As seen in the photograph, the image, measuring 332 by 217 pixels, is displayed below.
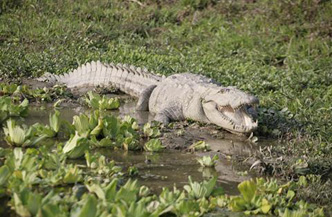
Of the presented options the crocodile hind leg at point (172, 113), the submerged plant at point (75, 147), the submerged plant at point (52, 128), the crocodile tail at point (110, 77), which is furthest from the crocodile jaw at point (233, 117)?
the submerged plant at point (75, 147)

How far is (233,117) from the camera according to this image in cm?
677

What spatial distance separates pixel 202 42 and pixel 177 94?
12.6 ft

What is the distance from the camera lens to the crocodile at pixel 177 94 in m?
6.74

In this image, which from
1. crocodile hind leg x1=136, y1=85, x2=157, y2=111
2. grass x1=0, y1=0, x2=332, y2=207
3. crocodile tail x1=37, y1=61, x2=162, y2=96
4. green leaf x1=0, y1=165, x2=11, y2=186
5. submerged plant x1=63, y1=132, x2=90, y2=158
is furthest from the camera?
grass x1=0, y1=0, x2=332, y2=207

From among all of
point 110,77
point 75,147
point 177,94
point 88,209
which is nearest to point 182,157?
point 75,147

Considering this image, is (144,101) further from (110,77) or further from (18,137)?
(18,137)

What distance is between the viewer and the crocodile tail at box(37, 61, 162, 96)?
27.4ft

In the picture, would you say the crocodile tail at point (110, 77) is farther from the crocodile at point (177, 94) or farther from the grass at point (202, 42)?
the grass at point (202, 42)

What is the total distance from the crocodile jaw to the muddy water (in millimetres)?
100

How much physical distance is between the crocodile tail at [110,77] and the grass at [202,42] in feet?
1.55

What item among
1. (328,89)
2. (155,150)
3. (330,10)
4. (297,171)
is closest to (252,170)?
(297,171)

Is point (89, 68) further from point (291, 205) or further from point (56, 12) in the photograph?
point (291, 205)

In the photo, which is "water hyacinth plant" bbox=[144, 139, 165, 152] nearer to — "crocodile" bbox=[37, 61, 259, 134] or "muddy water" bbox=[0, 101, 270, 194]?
"muddy water" bbox=[0, 101, 270, 194]

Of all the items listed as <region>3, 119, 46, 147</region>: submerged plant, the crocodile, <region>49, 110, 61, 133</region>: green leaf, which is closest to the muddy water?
the crocodile
